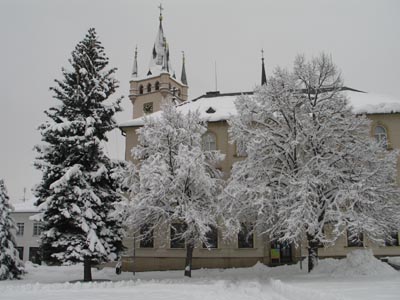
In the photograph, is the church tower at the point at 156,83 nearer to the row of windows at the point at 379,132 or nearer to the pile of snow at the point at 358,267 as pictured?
the row of windows at the point at 379,132

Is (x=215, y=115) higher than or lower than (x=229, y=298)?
higher

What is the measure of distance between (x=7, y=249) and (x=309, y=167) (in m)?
18.6

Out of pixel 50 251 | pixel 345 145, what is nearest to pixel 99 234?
pixel 50 251

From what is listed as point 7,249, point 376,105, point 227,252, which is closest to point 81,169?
point 7,249

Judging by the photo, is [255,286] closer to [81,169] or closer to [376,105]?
[81,169]

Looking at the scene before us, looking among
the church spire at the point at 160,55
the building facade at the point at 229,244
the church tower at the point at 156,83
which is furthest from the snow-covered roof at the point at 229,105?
the church spire at the point at 160,55

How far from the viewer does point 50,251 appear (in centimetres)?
2208

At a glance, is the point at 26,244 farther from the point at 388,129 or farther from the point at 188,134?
the point at 388,129

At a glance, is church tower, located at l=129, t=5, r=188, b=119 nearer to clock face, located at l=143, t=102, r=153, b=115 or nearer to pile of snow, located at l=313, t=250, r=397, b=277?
clock face, located at l=143, t=102, r=153, b=115

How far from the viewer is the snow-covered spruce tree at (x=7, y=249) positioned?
81.4 feet

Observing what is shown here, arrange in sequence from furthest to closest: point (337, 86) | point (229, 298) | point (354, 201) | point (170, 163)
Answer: point (170, 163), point (337, 86), point (354, 201), point (229, 298)

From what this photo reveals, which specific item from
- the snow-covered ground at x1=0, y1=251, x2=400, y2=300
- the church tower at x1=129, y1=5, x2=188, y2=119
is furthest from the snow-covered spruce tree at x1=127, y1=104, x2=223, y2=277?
the church tower at x1=129, y1=5, x2=188, y2=119

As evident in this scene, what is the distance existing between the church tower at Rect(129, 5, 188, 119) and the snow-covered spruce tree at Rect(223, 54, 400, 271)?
199 ft

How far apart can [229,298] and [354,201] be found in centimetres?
880
